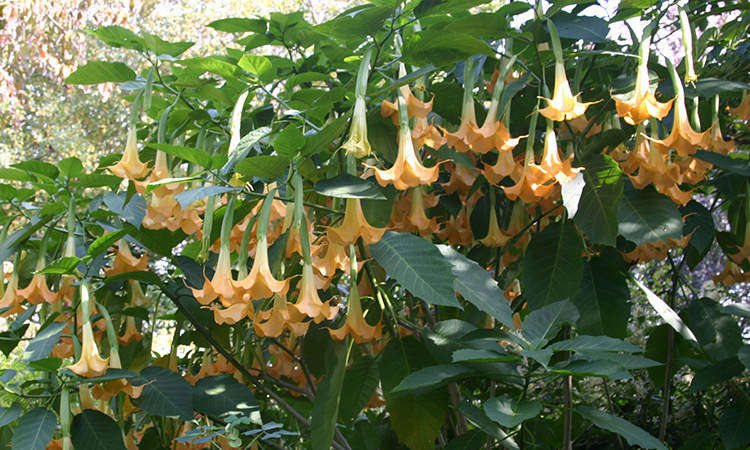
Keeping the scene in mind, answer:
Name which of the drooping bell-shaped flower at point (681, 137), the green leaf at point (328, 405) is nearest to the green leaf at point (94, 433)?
the green leaf at point (328, 405)

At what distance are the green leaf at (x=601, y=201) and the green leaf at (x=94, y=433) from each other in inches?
44.1

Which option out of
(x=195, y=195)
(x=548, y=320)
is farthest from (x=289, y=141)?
(x=548, y=320)

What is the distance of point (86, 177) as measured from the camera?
1.47 m

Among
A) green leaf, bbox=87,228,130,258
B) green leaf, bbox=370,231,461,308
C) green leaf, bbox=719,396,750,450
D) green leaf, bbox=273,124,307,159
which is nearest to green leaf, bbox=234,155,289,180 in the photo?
green leaf, bbox=273,124,307,159

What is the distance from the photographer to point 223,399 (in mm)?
1337

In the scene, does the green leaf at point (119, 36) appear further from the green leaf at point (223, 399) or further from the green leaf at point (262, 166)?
the green leaf at point (223, 399)

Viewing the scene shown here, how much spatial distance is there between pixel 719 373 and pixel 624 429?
0.64 meters

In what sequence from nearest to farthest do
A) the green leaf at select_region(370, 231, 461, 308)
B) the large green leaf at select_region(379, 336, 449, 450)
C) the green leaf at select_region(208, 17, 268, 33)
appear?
the green leaf at select_region(370, 231, 461, 308), the large green leaf at select_region(379, 336, 449, 450), the green leaf at select_region(208, 17, 268, 33)

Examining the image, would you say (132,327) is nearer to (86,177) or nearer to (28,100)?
(86,177)

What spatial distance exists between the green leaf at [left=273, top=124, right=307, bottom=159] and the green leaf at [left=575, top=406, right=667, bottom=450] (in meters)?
0.68

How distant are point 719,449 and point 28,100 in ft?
33.0

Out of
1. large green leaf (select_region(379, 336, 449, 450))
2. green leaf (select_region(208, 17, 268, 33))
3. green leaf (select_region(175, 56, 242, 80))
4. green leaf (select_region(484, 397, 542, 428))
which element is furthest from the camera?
green leaf (select_region(208, 17, 268, 33))

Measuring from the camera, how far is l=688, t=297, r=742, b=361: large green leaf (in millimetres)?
1434

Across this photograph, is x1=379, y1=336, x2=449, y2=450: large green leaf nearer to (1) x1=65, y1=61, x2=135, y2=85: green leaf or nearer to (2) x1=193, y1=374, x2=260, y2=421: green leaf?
(2) x1=193, y1=374, x2=260, y2=421: green leaf
